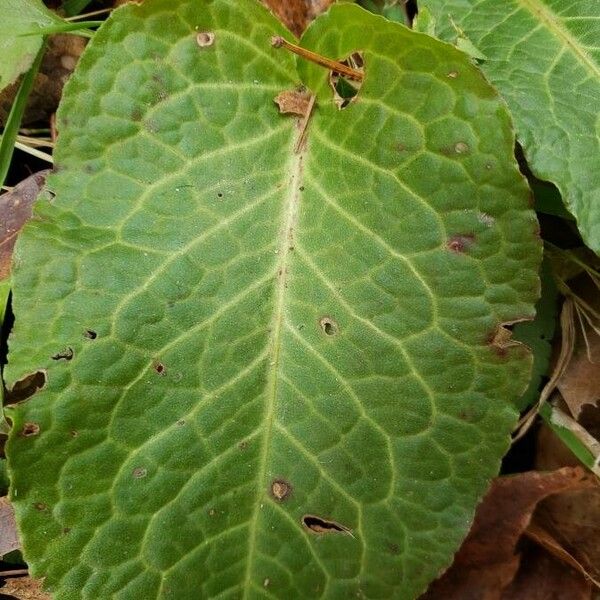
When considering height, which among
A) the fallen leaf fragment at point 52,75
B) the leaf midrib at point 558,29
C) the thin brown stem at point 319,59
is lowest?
the fallen leaf fragment at point 52,75

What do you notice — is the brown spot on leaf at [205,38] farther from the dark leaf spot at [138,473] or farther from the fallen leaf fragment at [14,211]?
the dark leaf spot at [138,473]

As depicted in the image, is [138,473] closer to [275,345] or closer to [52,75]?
[275,345]

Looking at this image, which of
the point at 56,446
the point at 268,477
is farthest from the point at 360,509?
the point at 56,446

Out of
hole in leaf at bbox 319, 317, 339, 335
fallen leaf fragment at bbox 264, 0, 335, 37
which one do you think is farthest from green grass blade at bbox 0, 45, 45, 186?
hole in leaf at bbox 319, 317, 339, 335

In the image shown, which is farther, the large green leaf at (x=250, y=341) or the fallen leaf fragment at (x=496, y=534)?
the fallen leaf fragment at (x=496, y=534)

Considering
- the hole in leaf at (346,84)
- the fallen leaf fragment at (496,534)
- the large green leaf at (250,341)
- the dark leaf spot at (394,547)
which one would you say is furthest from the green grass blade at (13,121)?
the fallen leaf fragment at (496,534)

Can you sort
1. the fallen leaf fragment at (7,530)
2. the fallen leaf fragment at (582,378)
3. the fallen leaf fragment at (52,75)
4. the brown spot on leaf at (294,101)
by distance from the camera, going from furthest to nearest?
the fallen leaf fragment at (52,75), the fallen leaf fragment at (582,378), the fallen leaf fragment at (7,530), the brown spot on leaf at (294,101)

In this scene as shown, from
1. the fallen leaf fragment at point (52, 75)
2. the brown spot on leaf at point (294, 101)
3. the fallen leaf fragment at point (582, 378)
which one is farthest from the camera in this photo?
the fallen leaf fragment at point (52, 75)

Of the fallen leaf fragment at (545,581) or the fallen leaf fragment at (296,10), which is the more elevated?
the fallen leaf fragment at (296,10)
